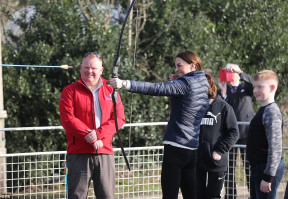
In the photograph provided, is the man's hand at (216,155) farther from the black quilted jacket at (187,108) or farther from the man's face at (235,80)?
the man's face at (235,80)

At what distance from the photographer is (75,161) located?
5.09 m

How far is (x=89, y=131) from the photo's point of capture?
506 cm

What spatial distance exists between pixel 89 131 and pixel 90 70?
580mm

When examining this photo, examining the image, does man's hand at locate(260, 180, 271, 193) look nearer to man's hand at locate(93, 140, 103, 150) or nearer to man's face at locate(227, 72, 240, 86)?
man's hand at locate(93, 140, 103, 150)

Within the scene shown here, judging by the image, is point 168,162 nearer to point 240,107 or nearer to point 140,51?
point 240,107

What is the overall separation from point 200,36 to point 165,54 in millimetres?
657

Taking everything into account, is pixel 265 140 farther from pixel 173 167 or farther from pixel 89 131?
pixel 89 131

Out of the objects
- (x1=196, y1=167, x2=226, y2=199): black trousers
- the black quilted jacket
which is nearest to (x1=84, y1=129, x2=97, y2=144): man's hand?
the black quilted jacket

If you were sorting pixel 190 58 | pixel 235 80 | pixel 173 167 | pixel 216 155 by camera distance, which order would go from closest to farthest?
pixel 173 167 < pixel 190 58 < pixel 216 155 < pixel 235 80

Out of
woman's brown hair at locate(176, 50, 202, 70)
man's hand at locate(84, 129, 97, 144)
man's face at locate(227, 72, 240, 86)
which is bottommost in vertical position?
man's hand at locate(84, 129, 97, 144)

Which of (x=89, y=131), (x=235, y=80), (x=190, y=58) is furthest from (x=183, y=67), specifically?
(x=235, y=80)

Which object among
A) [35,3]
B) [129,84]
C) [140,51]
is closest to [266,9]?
[140,51]

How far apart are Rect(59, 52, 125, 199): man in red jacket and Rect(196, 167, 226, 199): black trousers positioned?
95 cm

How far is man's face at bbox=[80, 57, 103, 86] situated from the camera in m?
5.19
